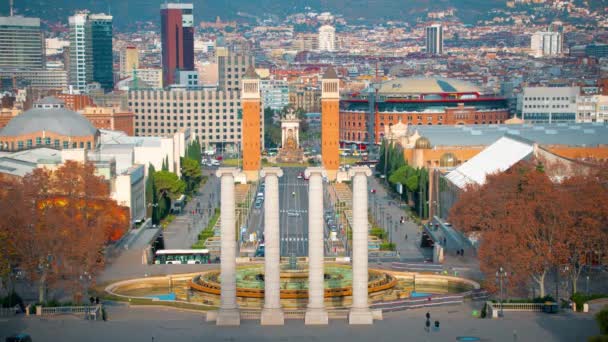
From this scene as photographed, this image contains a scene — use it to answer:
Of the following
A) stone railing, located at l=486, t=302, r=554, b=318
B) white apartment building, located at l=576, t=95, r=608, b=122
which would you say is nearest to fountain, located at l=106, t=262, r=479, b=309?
stone railing, located at l=486, t=302, r=554, b=318

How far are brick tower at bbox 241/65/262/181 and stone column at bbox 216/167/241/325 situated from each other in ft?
241

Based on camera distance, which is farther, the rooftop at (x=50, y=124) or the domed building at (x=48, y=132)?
the rooftop at (x=50, y=124)

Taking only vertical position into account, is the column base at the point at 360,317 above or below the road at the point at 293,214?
below

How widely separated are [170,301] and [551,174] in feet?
80.0

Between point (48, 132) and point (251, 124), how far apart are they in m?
26.3

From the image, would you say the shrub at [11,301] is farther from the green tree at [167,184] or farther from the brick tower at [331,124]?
the brick tower at [331,124]

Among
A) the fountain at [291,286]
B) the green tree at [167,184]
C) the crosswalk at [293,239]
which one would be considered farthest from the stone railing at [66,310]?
the green tree at [167,184]

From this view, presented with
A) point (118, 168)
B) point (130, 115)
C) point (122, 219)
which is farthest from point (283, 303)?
point (130, 115)

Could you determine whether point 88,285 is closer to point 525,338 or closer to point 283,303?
point 283,303

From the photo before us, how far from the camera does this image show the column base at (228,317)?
4931cm

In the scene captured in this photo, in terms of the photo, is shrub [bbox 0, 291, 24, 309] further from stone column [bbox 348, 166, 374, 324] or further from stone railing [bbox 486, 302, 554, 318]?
stone railing [bbox 486, 302, 554, 318]

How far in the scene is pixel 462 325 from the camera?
48.9 meters

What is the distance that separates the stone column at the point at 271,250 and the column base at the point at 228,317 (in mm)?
833

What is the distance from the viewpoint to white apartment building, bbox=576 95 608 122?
148 meters
